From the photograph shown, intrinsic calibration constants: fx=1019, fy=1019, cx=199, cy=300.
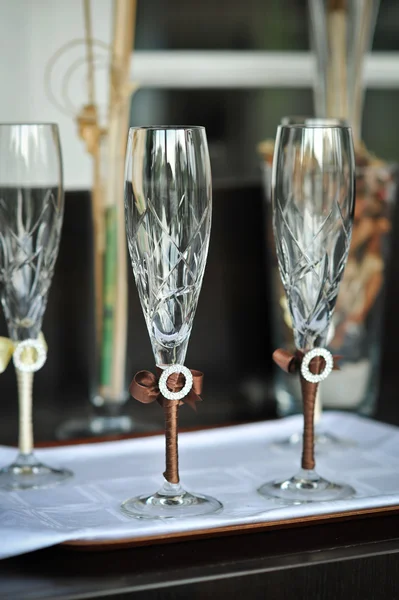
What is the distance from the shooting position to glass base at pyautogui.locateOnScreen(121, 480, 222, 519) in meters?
0.67

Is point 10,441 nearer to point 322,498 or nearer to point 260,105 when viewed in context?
point 322,498

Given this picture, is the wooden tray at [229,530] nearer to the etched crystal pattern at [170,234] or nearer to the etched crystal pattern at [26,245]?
the etched crystal pattern at [170,234]

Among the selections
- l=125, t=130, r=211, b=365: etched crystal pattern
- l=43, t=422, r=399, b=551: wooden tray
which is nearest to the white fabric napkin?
l=43, t=422, r=399, b=551: wooden tray

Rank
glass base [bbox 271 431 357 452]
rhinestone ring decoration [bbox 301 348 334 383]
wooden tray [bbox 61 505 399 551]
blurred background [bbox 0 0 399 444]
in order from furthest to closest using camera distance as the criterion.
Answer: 1. blurred background [bbox 0 0 399 444]
2. glass base [bbox 271 431 357 452]
3. rhinestone ring decoration [bbox 301 348 334 383]
4. wooden tray [bbox 61 505 399 551]

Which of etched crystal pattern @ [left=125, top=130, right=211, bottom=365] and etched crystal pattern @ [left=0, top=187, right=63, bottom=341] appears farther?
etched crystal pattern @ [left=0, top=187, right=63, bottom=341]

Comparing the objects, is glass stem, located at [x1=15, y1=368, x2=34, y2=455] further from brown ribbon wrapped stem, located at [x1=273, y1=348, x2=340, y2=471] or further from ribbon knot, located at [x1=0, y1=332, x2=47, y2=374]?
brown ribbon wrapped stem, located at [x1=273, y1=348, x2=340, y2=471]

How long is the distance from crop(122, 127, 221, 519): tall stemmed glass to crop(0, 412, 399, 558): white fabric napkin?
30mm

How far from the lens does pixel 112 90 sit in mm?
1087

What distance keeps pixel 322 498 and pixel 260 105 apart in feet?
2.72

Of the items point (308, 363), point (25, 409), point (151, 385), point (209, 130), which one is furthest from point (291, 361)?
point (209, 130)

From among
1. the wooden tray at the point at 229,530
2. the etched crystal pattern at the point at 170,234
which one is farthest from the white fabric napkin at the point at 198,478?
the etched crystal pattern at the point at 170,234

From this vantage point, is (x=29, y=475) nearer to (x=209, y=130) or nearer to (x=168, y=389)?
(x=168, y=389)

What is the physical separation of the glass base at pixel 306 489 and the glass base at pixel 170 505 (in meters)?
0.05

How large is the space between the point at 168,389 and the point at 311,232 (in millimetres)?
156
